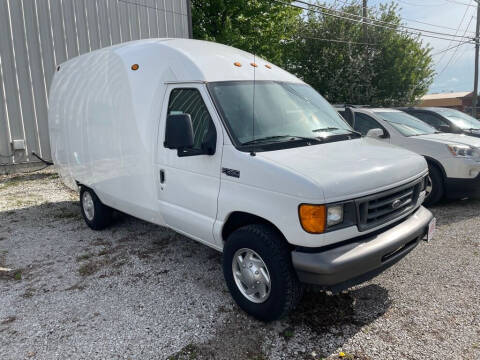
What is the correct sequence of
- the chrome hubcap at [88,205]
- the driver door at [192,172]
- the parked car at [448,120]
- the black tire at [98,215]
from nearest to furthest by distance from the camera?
the driver door at [192,172], the black tire at [98,215], the chrome hubcap at [88,205], the parked car at [448,120]

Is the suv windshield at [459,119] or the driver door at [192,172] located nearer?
the driver door at [192,172]

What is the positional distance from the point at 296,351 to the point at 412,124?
5.95 m

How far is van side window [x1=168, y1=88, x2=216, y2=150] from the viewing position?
3.75 meters

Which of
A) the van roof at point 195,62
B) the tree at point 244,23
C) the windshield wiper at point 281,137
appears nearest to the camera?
the windshield wiper at point 281,137

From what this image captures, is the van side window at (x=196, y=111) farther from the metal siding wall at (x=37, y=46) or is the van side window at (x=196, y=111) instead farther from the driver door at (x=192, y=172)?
the metal siding wall at (x=37, y=46)

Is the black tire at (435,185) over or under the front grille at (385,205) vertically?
under

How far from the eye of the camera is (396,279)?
13.9 feet

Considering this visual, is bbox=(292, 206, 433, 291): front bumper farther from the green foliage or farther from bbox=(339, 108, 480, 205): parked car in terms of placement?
the green foliage

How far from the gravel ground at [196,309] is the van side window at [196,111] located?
61.8 inches

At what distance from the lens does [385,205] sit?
3.36 metres

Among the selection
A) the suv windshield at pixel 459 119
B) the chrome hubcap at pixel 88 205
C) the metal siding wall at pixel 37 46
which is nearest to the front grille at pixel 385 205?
the chrome hubcap at pixel 88 205

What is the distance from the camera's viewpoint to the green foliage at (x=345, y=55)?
68.6ft

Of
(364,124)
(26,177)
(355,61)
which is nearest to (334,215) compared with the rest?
(364,124)

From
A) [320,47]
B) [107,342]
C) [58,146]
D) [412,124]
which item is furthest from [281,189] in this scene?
[320,47]
